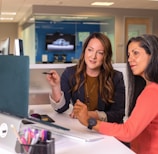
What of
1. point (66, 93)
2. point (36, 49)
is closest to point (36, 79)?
point (66, 93)

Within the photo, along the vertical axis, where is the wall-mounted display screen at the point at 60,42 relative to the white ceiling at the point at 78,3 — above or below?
below

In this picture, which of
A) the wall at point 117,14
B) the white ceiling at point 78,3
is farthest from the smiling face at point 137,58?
the wall at point 117,14

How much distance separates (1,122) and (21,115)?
0.12m

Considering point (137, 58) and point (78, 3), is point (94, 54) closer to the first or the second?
point (137, 58)

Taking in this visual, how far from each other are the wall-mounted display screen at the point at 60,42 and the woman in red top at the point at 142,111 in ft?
29.4

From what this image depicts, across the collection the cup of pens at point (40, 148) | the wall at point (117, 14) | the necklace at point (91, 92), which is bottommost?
the cup of pens at point (40, 148)

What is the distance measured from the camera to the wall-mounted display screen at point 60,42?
1036cm

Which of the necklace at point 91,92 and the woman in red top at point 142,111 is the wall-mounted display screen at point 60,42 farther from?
the woman in red top at point 142,111

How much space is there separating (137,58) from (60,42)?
9136 millimetres

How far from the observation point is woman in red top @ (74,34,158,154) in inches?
51.0

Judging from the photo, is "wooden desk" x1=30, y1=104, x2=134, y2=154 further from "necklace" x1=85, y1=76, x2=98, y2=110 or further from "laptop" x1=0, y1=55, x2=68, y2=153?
"necklace" x1=85, y1=76, x2=98, y2=110

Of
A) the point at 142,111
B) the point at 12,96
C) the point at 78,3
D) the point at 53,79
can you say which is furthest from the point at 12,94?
the point at 78,3

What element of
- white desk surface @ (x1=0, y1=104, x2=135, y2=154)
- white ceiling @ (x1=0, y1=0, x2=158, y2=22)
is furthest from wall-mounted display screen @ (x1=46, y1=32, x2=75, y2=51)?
white desk surface @ (x1=0, y1=104, x2=135, y2=154)

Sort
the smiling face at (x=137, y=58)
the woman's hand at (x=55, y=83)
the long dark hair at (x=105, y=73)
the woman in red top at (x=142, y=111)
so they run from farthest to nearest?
the long dark hair at (x=105, y=73) → the woman's hand at (x=55, y=83) → the smiling face at (x=137, y=58) → the woman in red top at (x=142, y=111)
